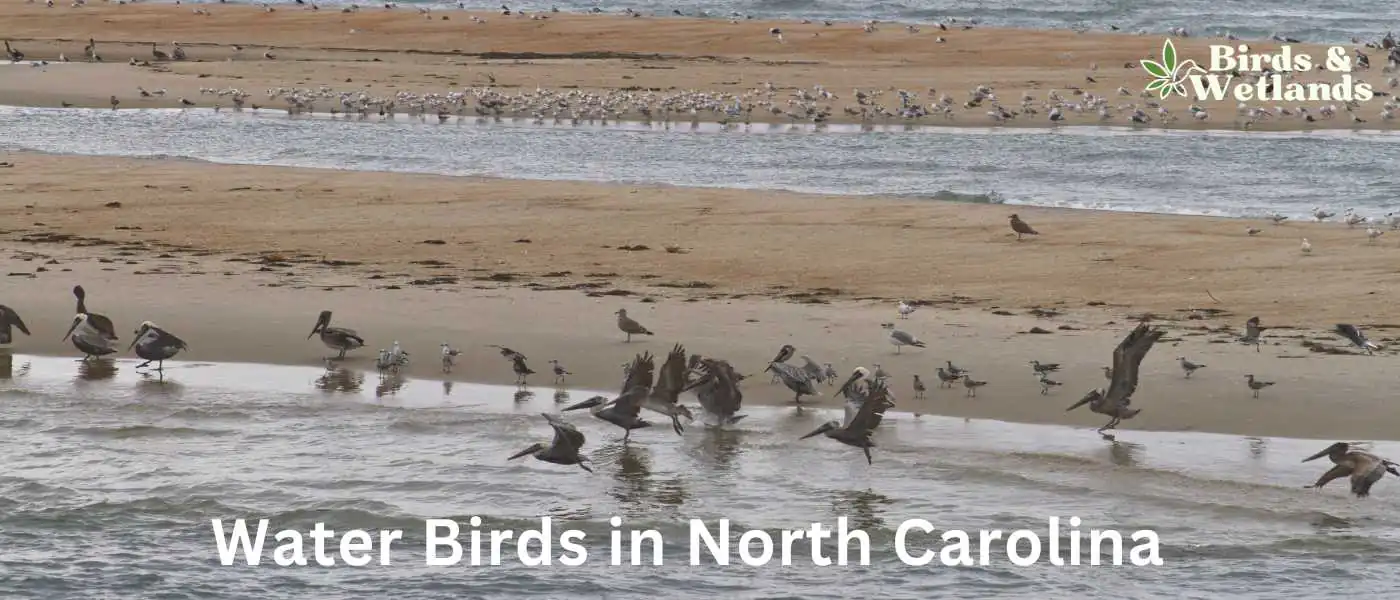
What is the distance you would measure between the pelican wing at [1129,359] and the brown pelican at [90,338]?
8059 millimetres

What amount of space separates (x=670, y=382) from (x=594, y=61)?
37.4 metres

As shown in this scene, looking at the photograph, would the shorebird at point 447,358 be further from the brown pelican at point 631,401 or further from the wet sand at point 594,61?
the wet sand at point 594,61

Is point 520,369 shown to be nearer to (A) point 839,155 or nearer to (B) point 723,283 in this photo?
(B) point 723,283

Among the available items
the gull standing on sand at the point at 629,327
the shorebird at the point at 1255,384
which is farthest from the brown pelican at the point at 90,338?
the shorebird at the point at 1255,384

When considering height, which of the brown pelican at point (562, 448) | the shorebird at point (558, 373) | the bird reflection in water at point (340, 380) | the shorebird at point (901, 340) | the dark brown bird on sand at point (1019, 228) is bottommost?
the brown pelican at point (562, 448)

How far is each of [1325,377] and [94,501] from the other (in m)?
8.90

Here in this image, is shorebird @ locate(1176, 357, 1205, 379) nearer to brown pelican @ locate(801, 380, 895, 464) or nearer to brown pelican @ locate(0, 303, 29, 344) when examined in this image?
brown pelican @ locate(801, 380, 895, 464)

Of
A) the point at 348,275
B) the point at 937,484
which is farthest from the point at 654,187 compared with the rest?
the point at 937,484

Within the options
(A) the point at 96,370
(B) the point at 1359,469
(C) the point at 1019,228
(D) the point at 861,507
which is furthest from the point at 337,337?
(C) the point at 1019,228

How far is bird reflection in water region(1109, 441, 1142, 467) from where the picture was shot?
11.8m

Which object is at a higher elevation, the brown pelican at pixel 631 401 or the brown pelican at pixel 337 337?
the brown pelican at pixel 337 337

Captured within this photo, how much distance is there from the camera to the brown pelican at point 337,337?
1430 cm

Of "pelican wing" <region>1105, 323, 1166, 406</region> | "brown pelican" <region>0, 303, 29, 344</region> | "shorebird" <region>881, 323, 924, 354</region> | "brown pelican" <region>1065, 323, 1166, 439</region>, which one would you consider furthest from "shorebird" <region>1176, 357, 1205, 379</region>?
"brown pelican" <region>0, 303, 29, 344</region>

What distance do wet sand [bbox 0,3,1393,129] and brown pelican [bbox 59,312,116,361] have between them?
21897 millimetres
